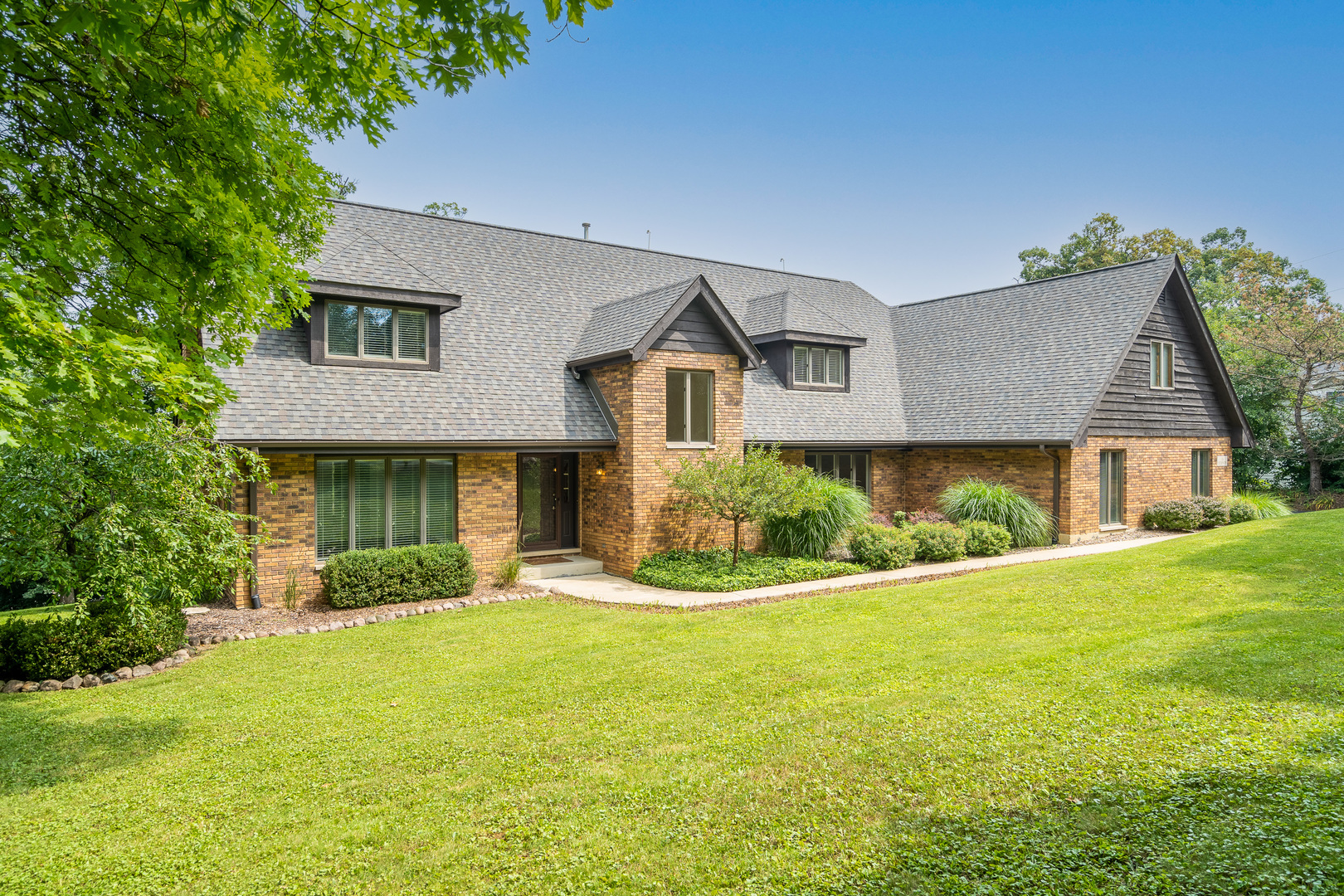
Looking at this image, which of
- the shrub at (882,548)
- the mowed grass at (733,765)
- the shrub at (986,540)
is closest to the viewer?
the mowed grass at (733,765)

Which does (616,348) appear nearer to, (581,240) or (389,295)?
(389,295)

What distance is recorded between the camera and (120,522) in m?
8.15

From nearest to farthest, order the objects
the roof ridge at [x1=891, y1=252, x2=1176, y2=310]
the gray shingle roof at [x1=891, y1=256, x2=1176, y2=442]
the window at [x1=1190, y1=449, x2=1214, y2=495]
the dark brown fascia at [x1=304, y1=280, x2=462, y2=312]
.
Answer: the dark brown fascia at [x1=304, y1=280, x2=462, y2=312], the gray shingle roof at [x1=891, y1=256, x2=1176, y2=442], the roof ridge at [x1=891, y1=252, x2=1176, y2=310], the window at [x1=1190, y1=449, x2=1214, y2=495]

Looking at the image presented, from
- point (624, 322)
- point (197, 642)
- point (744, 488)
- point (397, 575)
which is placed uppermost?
point (624, 322)

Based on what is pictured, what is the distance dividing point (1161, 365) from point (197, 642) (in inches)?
884

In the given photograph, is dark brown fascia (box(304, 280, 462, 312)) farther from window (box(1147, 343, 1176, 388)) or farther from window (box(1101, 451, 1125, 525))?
window (box(1147, 343, 1176, 388))

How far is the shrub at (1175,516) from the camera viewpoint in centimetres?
1808

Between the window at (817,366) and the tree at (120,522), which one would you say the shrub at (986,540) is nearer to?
the window at (817,366)

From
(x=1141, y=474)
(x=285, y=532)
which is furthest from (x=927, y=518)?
A: (x=285, y=532)

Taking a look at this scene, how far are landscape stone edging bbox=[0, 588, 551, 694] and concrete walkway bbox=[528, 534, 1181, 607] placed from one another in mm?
841

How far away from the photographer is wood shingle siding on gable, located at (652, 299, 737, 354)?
14086 millimetres

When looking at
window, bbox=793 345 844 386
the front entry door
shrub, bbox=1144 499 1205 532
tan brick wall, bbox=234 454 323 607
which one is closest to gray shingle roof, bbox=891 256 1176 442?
window, bbox=793 345 844 386

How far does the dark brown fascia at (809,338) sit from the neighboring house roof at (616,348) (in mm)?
101

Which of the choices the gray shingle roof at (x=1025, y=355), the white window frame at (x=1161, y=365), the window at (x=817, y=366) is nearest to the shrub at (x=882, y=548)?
the gray shingle roof at (x=1025, y=355)
